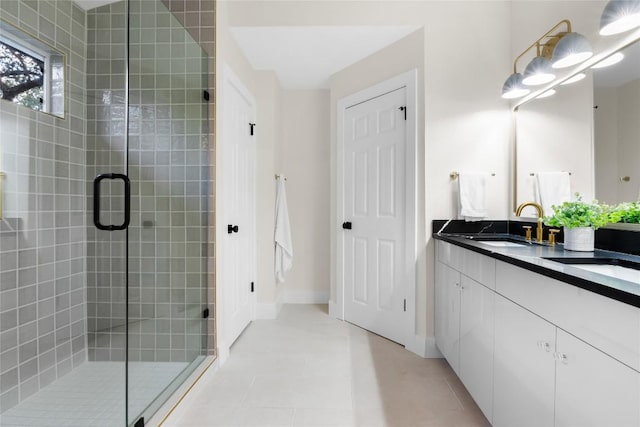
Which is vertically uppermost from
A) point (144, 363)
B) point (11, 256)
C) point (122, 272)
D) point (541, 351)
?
point (11, 256)

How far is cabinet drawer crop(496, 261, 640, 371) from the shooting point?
0.80 m

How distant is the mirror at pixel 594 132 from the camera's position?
1510 mm

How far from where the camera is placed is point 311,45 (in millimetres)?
2670

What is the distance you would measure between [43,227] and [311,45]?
7.27 ft

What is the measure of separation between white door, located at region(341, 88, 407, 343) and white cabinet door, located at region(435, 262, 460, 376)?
327 millimetres

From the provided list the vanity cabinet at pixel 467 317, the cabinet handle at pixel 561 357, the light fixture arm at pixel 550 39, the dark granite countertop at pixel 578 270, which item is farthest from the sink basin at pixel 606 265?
the light fixture arm at pixel 550 39

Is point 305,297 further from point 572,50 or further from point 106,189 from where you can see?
point 572,50

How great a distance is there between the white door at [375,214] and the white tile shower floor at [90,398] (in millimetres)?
1687

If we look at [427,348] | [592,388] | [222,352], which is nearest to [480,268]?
[592,388]

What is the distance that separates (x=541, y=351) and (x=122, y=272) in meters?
1.88

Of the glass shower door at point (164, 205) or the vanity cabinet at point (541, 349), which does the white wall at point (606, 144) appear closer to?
the vanity cabinet at point (541, 349)

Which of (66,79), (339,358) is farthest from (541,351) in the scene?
(66,79)

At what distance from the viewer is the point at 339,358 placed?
2314mm

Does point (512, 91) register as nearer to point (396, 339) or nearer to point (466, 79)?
point (466, 79)
